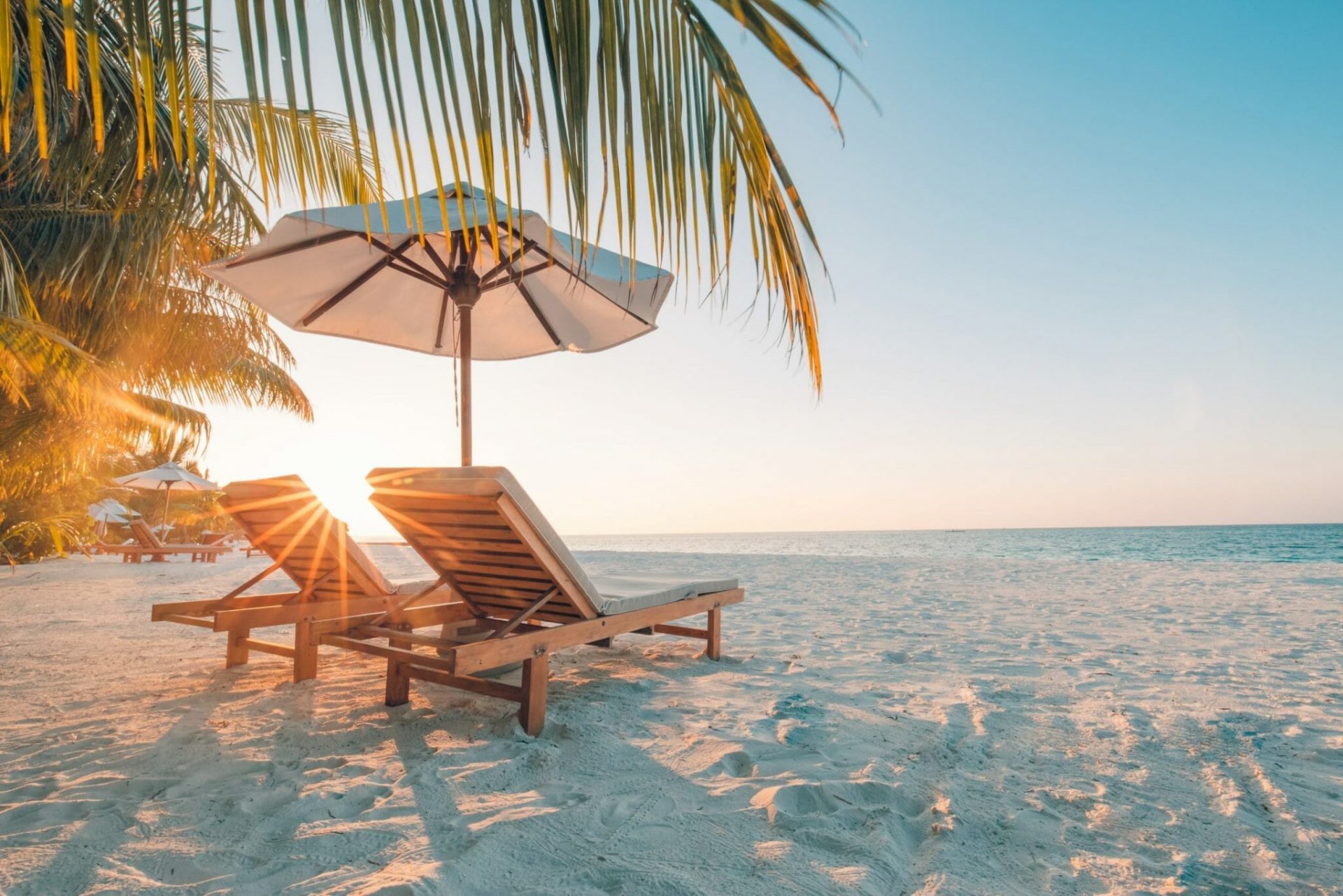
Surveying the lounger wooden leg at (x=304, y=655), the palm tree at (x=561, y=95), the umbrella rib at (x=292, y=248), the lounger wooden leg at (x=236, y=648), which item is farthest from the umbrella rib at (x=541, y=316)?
the palm tree at (x=561, y=95)

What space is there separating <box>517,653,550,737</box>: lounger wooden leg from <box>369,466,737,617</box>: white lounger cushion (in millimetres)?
419

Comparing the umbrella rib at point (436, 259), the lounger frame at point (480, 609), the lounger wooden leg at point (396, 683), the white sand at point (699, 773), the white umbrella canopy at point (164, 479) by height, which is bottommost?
the white sand at point (699, 773)

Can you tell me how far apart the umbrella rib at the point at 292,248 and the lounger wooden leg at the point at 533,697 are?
8.17ft

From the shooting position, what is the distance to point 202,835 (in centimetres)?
187

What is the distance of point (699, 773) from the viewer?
92.0 inches

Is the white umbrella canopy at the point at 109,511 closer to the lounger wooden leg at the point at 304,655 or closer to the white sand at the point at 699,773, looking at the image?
the white sand at the point at 699,773

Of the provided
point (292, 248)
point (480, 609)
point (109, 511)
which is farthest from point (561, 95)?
point (109, 511)

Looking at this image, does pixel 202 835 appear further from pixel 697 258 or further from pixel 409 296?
pixel 409 296

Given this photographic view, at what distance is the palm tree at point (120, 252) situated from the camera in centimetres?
85

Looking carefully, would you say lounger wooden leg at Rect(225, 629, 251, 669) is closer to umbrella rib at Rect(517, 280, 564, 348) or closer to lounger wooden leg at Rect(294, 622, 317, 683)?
lounger wooden leg at Rect(294, 622, 317, 683)

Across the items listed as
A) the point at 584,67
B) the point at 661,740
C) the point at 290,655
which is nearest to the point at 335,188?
the point at 584,67

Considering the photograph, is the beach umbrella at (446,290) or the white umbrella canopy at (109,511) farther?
the white umbrella canopy at (109,511)

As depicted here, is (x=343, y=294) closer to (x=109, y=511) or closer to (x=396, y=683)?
(x=396, y=683)

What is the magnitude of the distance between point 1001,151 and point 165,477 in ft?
53.6
